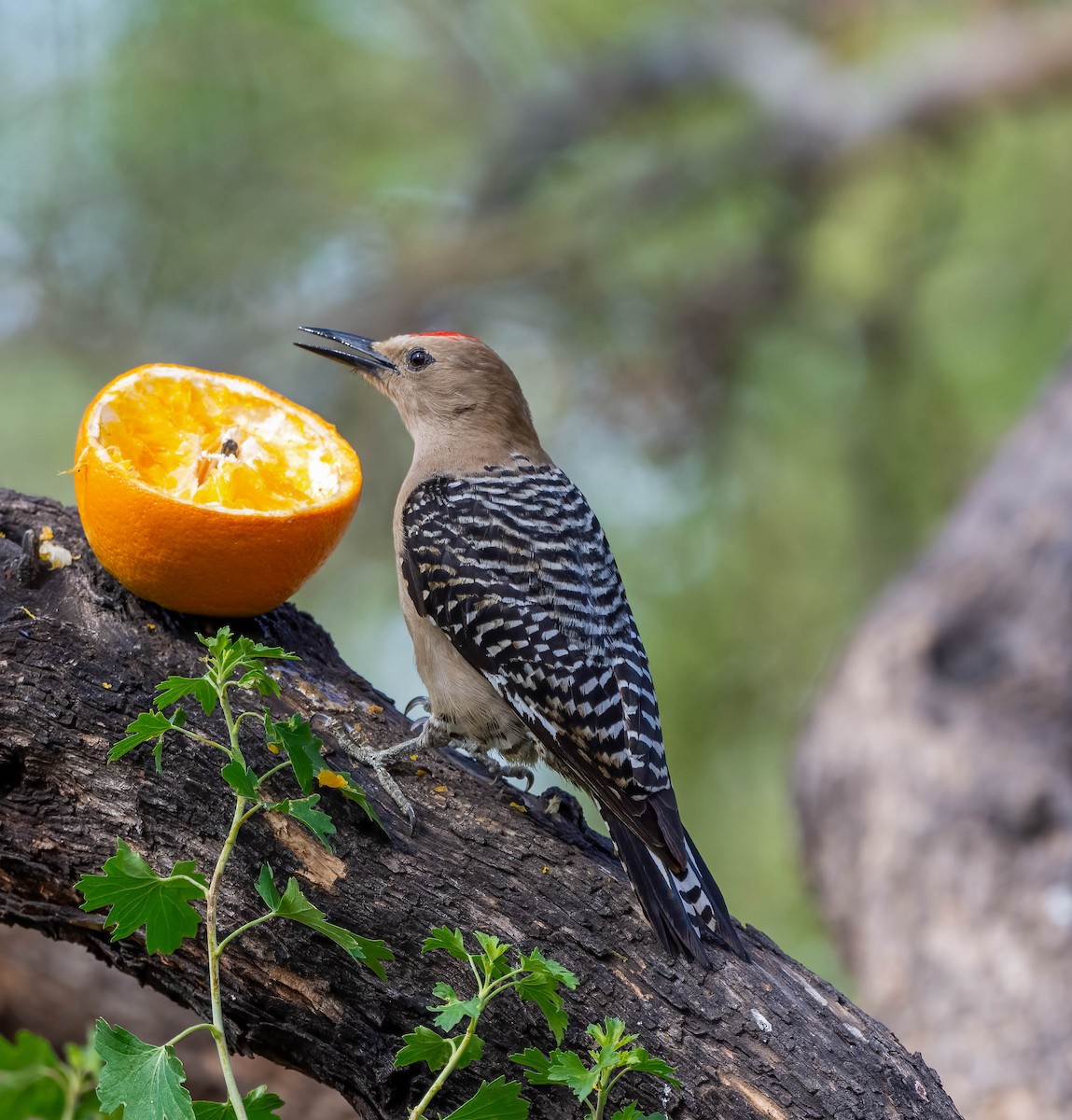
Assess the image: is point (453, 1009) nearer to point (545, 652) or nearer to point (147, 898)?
point (147, 898)

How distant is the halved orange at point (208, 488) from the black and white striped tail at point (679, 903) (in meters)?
1.01

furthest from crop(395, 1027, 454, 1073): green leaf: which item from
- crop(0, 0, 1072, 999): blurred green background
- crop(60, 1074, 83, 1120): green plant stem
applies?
crop(0, 0, 1072, 999): blurred green background

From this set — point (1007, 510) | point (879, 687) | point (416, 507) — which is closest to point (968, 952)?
point (879, 687)

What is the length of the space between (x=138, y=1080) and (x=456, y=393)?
2.70m

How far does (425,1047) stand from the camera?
1.99 m

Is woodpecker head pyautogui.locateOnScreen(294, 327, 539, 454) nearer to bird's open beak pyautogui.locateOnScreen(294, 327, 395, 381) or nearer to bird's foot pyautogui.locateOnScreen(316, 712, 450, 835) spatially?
bird's open beak pyautogui.locateOnScreen(294, 327, 395, 381)

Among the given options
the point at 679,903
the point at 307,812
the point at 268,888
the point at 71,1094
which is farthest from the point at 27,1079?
the point at 679,903

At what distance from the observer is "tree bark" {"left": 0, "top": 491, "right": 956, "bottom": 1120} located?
252 centimetres

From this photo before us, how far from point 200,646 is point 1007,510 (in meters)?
4.59

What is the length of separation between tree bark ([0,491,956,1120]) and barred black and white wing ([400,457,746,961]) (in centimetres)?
17

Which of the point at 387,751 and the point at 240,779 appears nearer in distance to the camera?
the point at 240,779

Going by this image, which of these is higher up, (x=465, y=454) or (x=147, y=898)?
(x=465, y=454)

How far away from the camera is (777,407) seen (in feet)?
29.5

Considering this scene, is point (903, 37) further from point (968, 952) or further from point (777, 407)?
point (968, 952)
